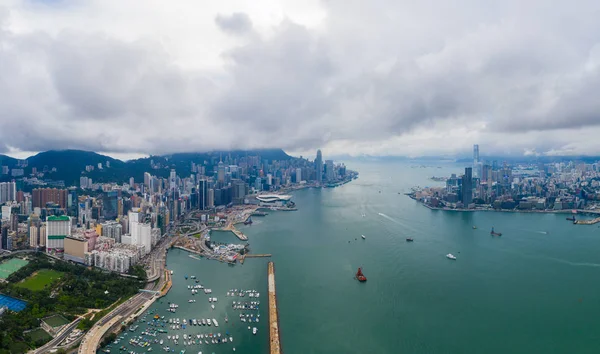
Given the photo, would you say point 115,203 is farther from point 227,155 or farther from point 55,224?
point 227,155

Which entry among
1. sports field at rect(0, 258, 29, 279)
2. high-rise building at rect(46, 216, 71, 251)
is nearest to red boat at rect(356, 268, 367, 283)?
sports field at rect(0, 258, 29, 279)

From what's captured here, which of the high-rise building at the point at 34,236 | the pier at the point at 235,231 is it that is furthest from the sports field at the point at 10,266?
the pier at the point at 235,231

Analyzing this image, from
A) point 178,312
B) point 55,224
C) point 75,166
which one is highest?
point 75,166

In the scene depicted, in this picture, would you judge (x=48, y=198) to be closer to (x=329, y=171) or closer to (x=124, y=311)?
(x=124, y=311)

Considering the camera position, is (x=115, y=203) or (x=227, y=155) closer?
(x=115, y=203)

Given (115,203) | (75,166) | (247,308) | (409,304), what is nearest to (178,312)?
(247,308)

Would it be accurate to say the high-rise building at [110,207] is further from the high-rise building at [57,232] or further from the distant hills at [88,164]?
the distant hills at [88,164]

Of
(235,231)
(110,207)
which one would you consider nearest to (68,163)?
(110,207)

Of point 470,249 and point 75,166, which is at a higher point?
point 75,166
